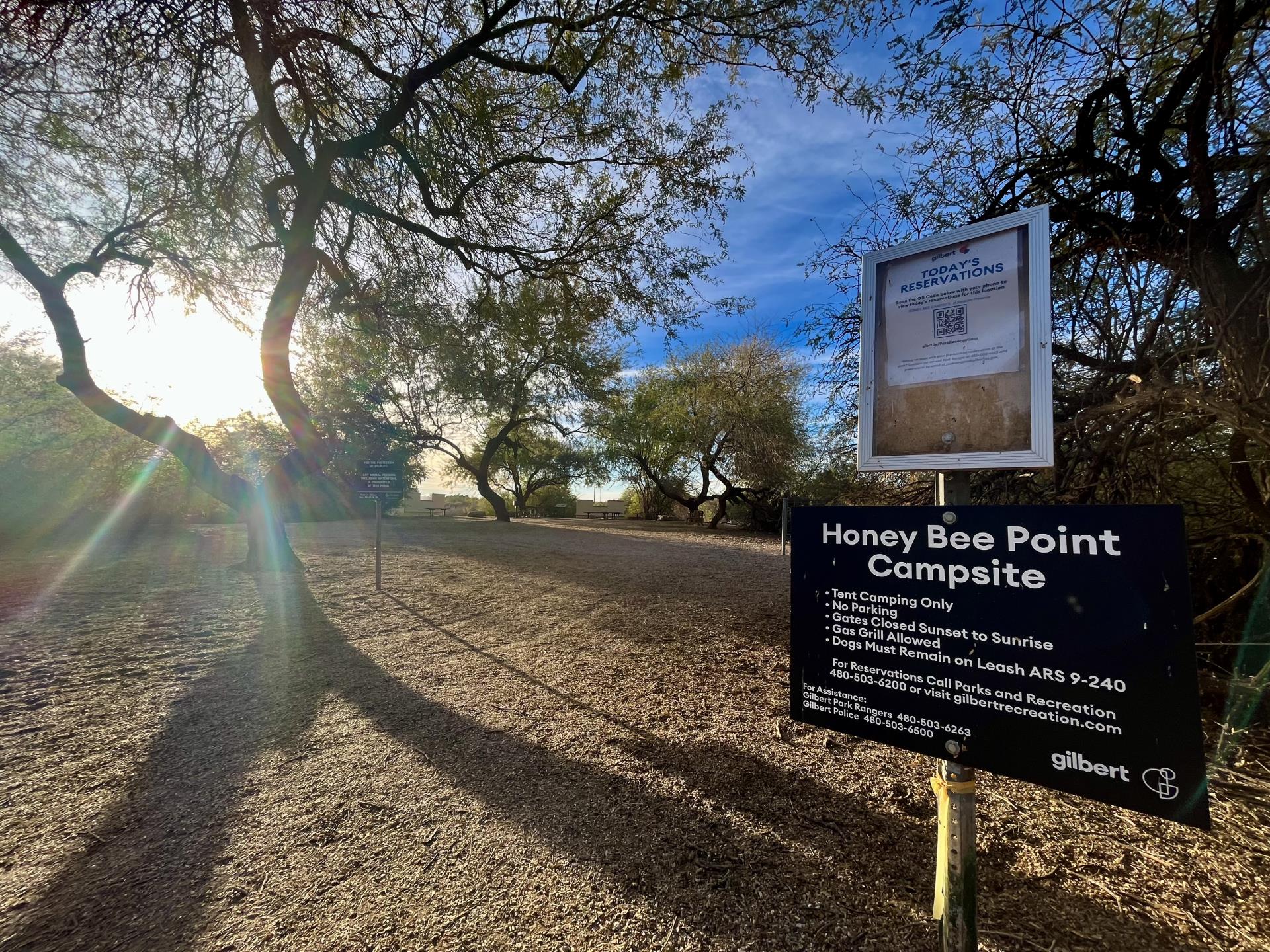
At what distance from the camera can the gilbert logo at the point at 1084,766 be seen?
1.16 metres

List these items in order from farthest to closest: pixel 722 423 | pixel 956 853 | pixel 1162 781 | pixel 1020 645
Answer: pixel 722 423, pixel 956 853, pixel 1020 645, pixel 1162 781

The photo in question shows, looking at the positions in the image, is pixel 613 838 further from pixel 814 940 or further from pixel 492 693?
pixel 492 693

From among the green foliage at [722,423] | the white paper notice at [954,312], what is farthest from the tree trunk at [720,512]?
the white paper notice at [954,312]

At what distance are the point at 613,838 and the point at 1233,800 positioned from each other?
8.89ft

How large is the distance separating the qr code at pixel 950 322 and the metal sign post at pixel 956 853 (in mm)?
539

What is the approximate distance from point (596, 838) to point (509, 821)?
0.38m

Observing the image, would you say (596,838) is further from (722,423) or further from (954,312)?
(722,423)

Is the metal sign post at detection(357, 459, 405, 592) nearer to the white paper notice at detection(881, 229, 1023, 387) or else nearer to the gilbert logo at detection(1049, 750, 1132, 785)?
the white paper notice at detection(881, 229, 1023, 387)

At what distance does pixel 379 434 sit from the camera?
22.7 m

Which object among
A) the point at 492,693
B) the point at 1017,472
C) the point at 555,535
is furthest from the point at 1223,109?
the point at 555,535

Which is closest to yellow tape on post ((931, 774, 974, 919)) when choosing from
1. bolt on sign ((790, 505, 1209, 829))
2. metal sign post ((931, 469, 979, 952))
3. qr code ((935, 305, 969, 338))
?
metal sign post ((931, 469, 979, 952))

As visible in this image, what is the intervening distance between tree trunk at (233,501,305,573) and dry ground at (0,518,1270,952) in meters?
4.10

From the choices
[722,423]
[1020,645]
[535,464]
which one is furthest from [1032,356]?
[535,464]

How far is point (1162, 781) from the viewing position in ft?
3.70
